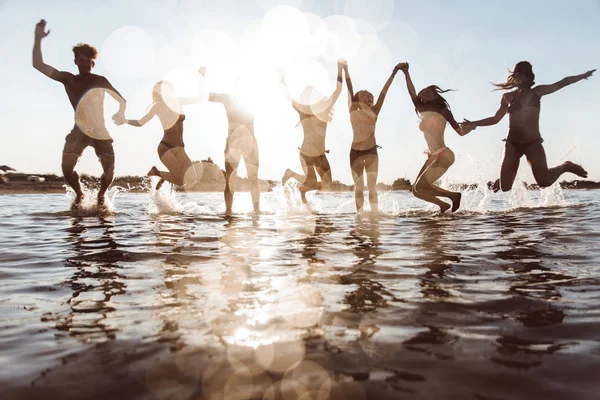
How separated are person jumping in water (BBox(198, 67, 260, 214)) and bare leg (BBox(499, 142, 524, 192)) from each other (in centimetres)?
491

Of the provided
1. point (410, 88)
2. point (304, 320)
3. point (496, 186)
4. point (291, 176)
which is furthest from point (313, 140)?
point (304, 320)

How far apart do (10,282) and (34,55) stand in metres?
6.29

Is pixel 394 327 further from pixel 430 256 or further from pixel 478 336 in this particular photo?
pixel 430 256

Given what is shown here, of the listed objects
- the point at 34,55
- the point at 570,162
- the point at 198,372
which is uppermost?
the point at 34,55

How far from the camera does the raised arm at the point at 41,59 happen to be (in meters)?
7.74

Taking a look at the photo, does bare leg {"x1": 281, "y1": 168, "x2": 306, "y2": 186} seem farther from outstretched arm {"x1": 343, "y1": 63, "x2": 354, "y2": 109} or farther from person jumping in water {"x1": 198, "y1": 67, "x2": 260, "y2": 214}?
outstretched arm {"x1": 343, "y1": 63, "x2": 354, "y2": 109}

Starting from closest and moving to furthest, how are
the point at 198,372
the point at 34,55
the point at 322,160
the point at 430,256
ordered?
the point at 198,372, the point at 430,256, the point at 34,55, the point at 322,160

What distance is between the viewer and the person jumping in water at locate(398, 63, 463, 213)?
7.82m

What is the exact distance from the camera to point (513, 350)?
180 centimetres

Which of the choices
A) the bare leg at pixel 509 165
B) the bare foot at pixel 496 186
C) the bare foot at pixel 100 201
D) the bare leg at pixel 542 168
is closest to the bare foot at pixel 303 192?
the bare foot at pixel 496 186

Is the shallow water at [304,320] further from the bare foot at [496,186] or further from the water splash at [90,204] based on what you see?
the water splash at [90,204]

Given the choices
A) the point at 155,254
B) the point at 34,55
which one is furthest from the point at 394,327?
the point at 34,55

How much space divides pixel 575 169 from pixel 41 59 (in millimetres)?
10102

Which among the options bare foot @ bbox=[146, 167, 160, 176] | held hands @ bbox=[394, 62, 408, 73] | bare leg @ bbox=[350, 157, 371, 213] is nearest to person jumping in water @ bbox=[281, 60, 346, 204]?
bare leg @ bbox=[350, 157, 371, 213]
